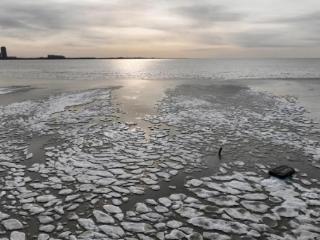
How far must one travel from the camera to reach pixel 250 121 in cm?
1351

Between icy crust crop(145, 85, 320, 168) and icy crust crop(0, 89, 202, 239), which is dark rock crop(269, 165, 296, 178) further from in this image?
icy crust crop(0, 89, 202, 239)

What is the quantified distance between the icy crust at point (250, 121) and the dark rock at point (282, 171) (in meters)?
1.22

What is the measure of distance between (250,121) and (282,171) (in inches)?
247

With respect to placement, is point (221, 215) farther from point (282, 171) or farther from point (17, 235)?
point (17, 235)

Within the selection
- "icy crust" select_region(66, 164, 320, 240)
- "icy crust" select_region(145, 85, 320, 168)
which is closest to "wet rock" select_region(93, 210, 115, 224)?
"icy crust" select_region(66, 164, 320, 240)

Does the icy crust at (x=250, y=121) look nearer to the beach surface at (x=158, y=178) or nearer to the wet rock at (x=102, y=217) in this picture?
the beach surface at (x=158, y=178)

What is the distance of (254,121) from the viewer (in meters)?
13.5

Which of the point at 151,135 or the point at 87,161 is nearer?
the point at 87,161

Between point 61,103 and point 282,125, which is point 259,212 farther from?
point 61,103

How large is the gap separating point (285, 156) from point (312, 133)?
10.5 feet

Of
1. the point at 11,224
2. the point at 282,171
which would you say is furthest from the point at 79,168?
the point at 282,171

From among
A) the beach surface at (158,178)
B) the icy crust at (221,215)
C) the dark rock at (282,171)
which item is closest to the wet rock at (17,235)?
the beach surface at (158,178)

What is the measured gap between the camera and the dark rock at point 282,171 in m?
7.34

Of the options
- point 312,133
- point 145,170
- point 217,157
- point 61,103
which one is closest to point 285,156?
point 217,157
